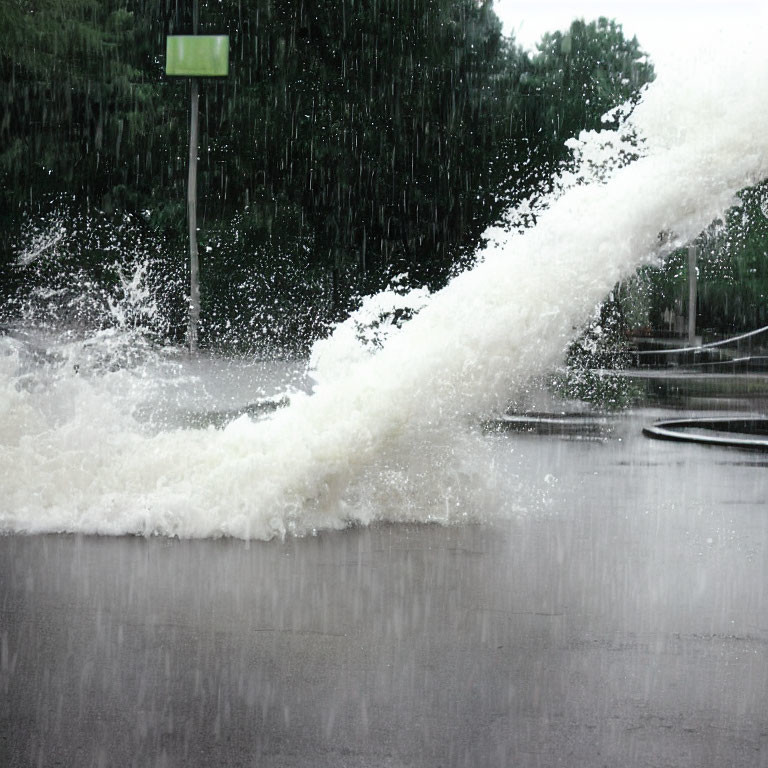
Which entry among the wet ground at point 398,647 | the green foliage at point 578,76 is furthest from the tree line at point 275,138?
the wet ground at point 398,647

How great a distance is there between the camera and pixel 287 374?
82.6ft

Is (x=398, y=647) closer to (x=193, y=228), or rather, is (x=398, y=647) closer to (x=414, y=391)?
(x=414, y=391)

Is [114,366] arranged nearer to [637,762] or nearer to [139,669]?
[139,669]

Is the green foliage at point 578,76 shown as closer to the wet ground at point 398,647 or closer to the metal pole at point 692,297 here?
the metal pole at point 692,297

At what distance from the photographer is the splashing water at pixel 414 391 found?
988 cm

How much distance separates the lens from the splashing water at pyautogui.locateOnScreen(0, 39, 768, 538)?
9.88 m

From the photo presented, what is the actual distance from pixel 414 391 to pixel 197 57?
2007cm

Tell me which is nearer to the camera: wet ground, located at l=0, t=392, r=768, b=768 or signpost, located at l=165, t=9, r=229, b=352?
wet ground, located at l=0, t=392, r=768, b=768

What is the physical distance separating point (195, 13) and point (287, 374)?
8.80 meters

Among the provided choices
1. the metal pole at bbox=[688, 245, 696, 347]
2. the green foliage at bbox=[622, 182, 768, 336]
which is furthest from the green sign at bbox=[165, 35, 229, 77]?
the metal pole at bbox=[688, 245, 696, 347]

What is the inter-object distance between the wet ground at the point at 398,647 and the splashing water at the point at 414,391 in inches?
22.6

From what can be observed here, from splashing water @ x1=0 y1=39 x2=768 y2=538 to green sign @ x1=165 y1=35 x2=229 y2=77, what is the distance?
17.9 m

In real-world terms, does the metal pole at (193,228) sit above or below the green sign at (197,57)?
below

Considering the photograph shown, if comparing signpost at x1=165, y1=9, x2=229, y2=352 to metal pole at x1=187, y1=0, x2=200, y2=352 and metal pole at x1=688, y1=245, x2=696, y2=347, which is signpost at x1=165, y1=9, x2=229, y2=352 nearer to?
metal pole at x1=187, y1=0, x2=200, y2=352
